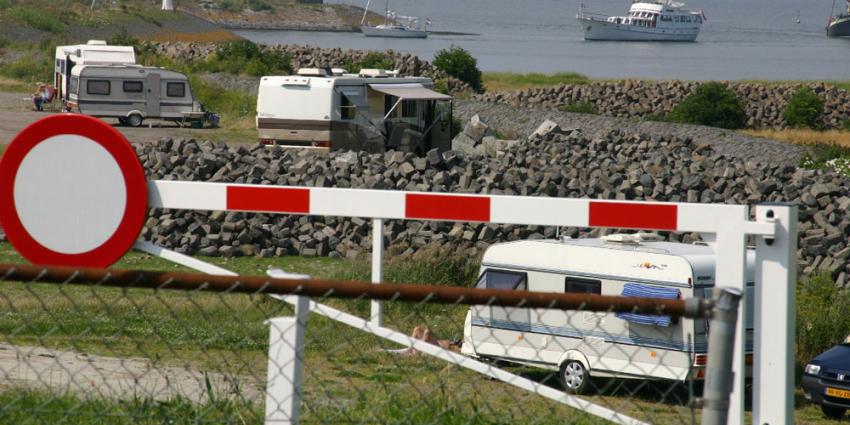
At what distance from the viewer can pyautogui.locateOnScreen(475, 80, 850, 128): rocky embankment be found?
2055 inches

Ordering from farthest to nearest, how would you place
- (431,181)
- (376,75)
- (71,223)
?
(376,75) < (431,181) < (71,223)

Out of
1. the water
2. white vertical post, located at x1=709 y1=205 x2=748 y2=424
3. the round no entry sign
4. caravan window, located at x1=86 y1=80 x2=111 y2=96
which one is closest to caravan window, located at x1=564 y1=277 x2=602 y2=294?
white vertical post, located at x1=709 y1=205 x2=748 y2=424

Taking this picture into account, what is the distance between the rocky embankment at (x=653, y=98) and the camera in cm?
5219

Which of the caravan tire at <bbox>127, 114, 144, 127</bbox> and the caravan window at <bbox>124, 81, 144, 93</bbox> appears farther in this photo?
the caravan tire at <bbox>127, 114, 144, 127</bbox>

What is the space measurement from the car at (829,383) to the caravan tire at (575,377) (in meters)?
2.11

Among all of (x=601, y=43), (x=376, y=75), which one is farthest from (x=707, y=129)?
(x=601, y=43)

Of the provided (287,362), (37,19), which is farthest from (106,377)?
(37,19)

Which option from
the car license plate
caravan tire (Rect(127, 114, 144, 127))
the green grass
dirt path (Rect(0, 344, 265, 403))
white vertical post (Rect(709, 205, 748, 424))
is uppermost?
the green grass

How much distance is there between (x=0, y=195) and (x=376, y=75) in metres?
26.7

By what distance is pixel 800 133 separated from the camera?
146 feet

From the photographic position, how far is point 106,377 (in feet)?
24.7

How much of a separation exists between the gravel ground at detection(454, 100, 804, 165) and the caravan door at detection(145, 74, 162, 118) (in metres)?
10.0

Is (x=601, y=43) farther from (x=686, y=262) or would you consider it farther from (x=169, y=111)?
(x=686, y=262)

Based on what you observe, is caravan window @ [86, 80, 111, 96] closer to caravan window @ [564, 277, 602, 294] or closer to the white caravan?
the white caravan
